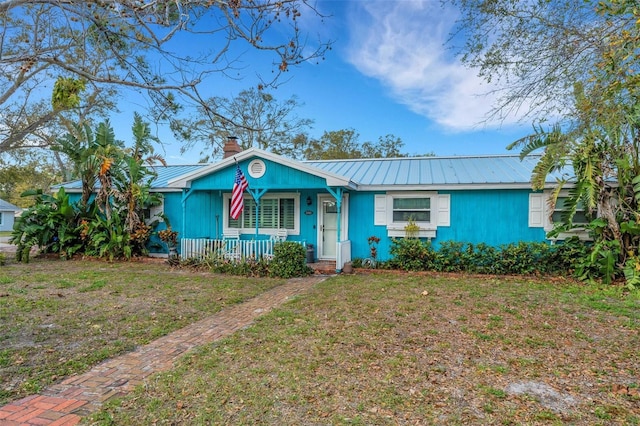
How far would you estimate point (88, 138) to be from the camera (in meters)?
12.6

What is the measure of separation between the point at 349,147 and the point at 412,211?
20.8 metres

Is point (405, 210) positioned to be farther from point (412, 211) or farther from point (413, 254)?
point (413, 254)

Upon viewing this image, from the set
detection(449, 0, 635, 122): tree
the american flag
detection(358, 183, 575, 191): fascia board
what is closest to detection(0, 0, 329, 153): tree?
detection(449, 0, 635, 122): tree

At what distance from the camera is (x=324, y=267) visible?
415 inches

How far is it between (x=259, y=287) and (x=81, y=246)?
811 centimetres

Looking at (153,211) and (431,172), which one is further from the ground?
(431,172)

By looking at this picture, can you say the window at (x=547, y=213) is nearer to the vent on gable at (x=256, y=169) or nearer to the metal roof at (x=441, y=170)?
the metal roof at (x=441, y=170)

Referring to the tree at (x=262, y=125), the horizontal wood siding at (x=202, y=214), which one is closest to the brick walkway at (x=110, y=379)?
the horizontal wood siding at (x=202, y=214)

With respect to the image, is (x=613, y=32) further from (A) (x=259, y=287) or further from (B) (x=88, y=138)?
(B) (x=88, y=138)

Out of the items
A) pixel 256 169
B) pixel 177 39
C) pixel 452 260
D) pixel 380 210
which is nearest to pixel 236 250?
pixel 256 169

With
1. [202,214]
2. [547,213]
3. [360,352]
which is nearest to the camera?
[360,352]

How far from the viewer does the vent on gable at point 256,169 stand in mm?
10797

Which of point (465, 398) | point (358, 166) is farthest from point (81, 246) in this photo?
point (465, 398)

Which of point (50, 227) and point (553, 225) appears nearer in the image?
point (553, 225)
